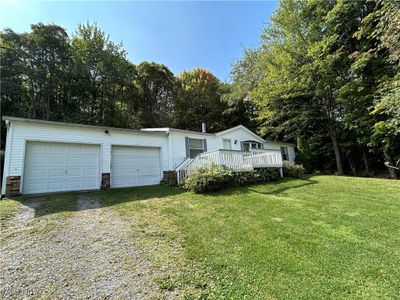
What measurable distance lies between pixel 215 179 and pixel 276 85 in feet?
36.0

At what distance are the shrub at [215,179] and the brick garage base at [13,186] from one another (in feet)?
20.1

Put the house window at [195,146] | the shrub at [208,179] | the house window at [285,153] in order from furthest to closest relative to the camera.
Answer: the house window at [285,153] → the house window at [195,146] → the shrub at [208,179]

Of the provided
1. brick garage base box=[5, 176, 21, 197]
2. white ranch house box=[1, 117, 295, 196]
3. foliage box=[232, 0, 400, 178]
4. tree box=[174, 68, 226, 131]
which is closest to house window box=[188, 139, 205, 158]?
white ranch house box=[1, 117, 295, 196]

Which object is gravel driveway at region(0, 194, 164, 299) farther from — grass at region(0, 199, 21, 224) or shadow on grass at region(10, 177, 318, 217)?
shadow on grass at region(10, 177, 318, 217)

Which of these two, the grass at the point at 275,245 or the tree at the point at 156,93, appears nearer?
the grass at the point at 275,245

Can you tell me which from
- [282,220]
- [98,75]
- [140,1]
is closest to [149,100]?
[98,75]

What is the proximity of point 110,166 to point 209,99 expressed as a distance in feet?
54.0

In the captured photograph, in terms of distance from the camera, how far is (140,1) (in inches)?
369

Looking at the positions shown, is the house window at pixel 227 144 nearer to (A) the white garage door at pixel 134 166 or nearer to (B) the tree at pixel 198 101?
(A) the white garage door at pixel 134 166

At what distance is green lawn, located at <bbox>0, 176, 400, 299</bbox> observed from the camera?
2.72 meters

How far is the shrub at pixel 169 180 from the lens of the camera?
10.7m

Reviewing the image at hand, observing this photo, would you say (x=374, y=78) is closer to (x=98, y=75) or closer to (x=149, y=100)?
(x=149, y=100)

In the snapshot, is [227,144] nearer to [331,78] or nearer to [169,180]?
[169,180]

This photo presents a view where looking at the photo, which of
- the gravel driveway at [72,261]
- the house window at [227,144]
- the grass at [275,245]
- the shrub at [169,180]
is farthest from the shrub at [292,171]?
the gravel driveway at [72,261]
